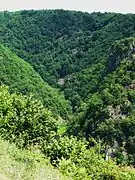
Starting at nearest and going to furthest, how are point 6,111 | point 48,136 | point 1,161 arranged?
point 1,161, point 6,111, point 48,136

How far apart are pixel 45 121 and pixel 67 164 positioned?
18109mm

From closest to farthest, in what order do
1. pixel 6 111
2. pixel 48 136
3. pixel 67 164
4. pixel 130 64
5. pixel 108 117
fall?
pixel 67 164 → pixel 6 111 → pixel 48 136 → pixel 108 117 → pixel 130 64

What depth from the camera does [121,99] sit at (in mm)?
152875

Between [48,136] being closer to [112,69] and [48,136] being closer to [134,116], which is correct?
[134,116]

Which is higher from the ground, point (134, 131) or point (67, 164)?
point (67, 164)

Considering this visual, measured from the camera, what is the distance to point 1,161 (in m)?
15.9

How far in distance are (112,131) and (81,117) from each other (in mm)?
16943

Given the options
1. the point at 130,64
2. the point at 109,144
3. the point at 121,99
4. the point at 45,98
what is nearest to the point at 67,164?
the point at 109,144

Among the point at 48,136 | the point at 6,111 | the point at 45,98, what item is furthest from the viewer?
the point at 45,98

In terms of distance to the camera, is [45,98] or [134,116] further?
[45,98]

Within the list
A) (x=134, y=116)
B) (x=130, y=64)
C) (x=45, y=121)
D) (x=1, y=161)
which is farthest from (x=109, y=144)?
(x=1, y=161)

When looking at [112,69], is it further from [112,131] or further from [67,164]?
[67,164]

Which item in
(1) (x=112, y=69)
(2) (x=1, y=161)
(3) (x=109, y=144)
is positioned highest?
(2) (x=1, y=161)

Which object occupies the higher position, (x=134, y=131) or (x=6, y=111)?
(x=6, y=111)
